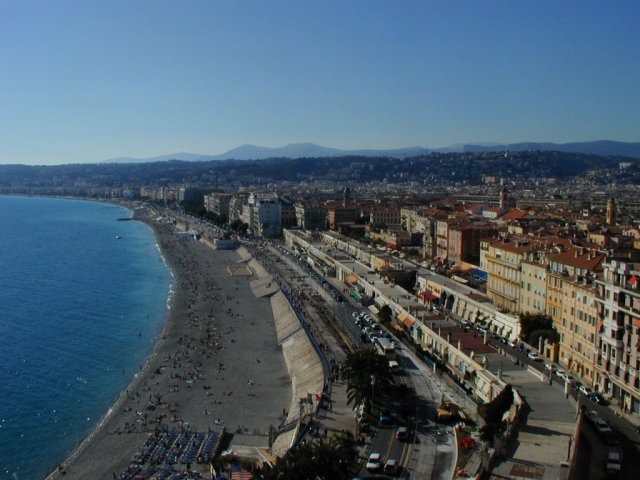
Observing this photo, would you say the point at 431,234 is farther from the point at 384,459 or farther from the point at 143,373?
the point at 384,459

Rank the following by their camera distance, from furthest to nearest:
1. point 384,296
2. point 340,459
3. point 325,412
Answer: point 384,296
point 325,412
point 340,459

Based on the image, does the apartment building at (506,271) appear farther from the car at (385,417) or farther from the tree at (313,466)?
the tree at (313,466)

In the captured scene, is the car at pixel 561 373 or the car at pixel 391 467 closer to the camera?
the car at pixel 391 467

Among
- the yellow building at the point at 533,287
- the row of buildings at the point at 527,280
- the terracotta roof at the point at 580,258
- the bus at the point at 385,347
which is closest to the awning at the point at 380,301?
the row of buildings at the point at 527,280

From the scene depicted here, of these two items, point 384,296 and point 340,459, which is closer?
point 340,459

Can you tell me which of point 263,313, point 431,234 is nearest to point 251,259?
point 431,234

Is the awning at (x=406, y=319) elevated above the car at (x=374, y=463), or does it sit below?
below

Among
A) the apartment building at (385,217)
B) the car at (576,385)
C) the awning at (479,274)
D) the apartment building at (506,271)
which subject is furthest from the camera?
the apartment building at (385,217)
